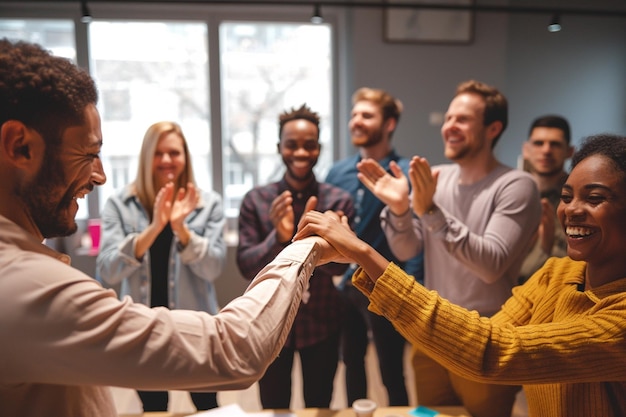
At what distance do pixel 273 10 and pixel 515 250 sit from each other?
3.22 metres

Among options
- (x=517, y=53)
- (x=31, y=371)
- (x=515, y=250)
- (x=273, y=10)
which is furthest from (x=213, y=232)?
(x=517, y=53)

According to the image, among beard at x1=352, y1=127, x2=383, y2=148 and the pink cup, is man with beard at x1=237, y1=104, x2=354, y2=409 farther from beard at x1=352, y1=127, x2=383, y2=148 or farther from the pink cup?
the pink cup

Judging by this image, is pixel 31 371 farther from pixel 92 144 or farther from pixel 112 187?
pixel 112 187

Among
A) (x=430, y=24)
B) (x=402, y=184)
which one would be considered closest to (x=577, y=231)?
(x=402, y=184)

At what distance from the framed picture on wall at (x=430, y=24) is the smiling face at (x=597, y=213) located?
3231mm

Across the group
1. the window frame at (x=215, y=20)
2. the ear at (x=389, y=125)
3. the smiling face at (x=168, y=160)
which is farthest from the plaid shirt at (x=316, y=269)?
the window frame at (x=215, y=20)

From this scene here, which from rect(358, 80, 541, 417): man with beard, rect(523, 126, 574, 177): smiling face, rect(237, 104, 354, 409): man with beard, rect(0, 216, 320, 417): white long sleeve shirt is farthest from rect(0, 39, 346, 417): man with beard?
rect(523, 126, 574, 177): smiling face

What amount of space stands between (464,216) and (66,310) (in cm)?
157

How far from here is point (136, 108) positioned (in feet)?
14.0

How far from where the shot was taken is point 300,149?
2025 mm

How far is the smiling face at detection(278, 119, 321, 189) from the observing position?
79.7 inches

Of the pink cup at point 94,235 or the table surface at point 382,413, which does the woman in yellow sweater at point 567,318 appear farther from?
the pink cup at point 94,235

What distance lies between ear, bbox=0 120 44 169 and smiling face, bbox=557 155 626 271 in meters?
1.04

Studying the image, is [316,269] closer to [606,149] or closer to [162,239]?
[162,239]
